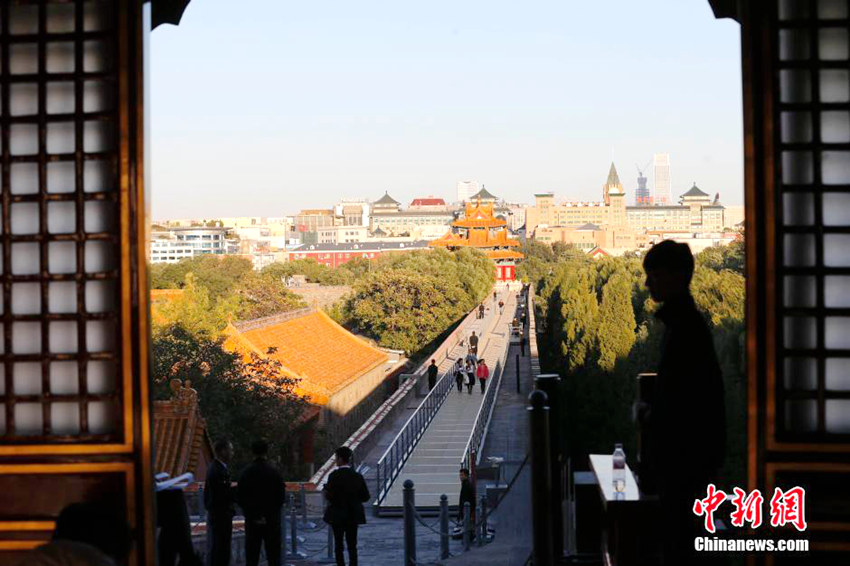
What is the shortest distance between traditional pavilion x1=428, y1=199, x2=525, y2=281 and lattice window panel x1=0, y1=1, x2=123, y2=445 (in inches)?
2917

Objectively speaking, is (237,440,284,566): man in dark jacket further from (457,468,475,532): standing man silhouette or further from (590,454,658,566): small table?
(457,468,475,532): standing man silhouette

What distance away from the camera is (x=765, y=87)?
14.9 ft

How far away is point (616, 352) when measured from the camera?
27.3 m

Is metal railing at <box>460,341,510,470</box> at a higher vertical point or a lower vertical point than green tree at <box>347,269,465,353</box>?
lower

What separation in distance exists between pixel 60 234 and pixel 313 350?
82.3 ft

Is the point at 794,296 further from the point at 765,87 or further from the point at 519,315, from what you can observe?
the point at 519,315

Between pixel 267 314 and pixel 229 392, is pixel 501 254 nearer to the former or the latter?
pixel 267 314

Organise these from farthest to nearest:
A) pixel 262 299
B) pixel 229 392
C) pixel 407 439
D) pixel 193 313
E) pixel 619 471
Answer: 1. pixel 262 299
2. pixel 193 313
3. pixel 229 392
4. pixel 407 439
5. pixel 619 471

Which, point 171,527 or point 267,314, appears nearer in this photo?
point 171,527

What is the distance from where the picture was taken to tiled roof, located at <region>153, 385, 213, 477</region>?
13.1 meters

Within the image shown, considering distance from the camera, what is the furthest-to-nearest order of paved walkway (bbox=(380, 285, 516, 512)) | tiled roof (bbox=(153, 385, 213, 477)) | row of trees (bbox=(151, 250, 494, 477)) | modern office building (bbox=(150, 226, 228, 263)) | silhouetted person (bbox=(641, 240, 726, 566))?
modern office building (bbox=(150, 226, 228, 263)) → row of trees (bbox=(151, 250, 494, 477)) → paved walkway (bbox=(380, 285, 516, 512)) → tiled roof (bbox=(153, 385, 213, 477)) → silhouetted person (bbox=(641, 240, 726, 566))

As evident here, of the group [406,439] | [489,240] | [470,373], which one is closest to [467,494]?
[406,439]

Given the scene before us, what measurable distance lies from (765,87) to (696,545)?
65.6 inches

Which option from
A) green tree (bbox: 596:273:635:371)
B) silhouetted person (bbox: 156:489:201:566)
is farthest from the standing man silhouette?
green tree (bbox: 596:273:635:371)
